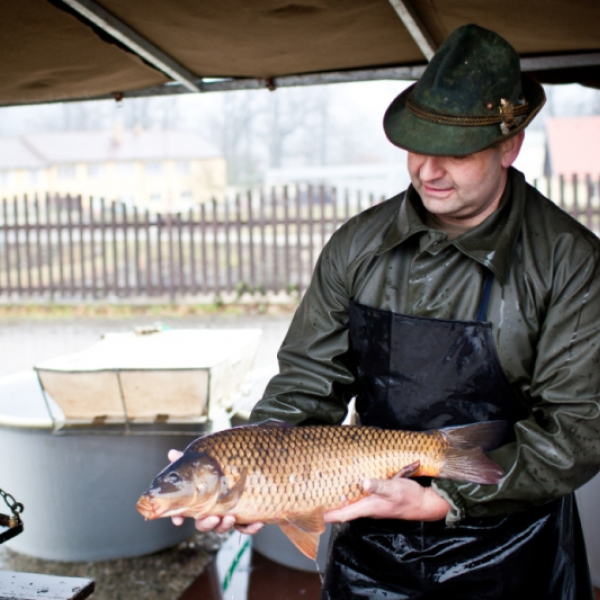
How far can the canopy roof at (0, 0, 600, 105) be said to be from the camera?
9.70 feet

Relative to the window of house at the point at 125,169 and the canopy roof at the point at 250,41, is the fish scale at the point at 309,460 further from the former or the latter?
the window of house at the point at 125,169

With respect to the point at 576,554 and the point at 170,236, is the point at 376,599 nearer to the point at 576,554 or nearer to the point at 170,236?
the point at 576,554

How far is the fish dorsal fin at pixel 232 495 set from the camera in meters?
2.07

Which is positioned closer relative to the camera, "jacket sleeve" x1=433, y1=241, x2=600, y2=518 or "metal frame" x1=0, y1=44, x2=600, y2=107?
"jacket sleeve" x1=433, y1=241, x2=600, y2=518

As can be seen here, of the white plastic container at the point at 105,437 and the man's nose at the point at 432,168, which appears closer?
the man's nose at the point at 432,168

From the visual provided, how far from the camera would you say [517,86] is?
2.29 meters

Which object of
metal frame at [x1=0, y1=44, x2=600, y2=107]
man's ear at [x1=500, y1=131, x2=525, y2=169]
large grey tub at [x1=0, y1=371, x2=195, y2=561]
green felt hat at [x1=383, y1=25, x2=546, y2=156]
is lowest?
large grey tub at [x1=0, y1=371, x2=195, y2=561]

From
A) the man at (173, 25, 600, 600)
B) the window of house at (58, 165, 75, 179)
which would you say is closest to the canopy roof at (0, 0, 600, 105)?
the man at (173, 25, 600, 600)

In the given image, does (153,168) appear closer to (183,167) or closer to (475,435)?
(183,167)

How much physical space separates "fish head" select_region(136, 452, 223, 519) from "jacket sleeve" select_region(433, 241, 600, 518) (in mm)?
702

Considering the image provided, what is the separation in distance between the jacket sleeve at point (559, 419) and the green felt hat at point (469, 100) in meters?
0.47

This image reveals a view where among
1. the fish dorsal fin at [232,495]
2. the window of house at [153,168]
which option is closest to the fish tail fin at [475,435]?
the fish dorsal fin at [232,495]

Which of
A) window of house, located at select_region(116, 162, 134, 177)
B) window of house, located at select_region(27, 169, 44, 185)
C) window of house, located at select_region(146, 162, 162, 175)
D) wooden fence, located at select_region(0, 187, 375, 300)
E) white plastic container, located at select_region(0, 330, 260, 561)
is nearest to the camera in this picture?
white plastic container, located at select_region(0, 330, 260, 561)

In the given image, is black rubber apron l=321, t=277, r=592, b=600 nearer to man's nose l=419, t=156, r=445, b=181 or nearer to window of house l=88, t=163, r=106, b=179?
man's nose l=419, t=156, r=445, b=181
